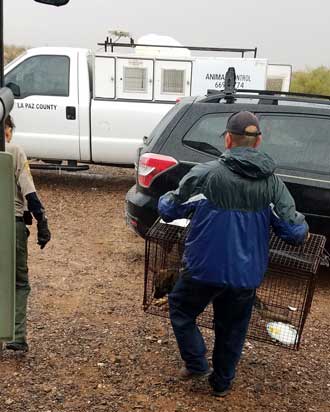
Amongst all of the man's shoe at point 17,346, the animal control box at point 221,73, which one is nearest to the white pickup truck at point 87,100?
the animal control box at point 221,73

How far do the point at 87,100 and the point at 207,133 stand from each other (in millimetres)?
4128

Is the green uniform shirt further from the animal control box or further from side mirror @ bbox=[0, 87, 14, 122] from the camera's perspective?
the animal control box

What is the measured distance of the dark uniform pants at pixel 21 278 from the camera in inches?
135

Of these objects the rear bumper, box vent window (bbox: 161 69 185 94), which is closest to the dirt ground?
the rear bumper

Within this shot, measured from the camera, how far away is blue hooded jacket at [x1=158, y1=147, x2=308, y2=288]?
285cm

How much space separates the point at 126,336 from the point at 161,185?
1548 millimetres

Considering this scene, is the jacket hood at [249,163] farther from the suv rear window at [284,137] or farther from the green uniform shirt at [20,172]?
the suv rear window at [284,137]

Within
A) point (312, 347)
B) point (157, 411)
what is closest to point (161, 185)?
point (312, 347)

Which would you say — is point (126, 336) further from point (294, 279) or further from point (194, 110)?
point (194, 110)

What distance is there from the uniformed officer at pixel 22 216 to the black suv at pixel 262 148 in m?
1.68

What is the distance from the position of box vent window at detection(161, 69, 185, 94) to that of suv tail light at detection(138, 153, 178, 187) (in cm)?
416

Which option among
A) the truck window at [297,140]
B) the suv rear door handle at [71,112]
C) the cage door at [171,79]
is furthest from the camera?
the cage door at [171,79]

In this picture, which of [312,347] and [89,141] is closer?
[312,347]

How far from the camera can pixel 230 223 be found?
2.85 meters
